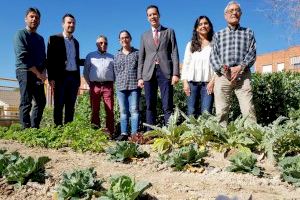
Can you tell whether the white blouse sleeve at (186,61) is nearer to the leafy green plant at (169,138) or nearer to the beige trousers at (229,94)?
the beige trousers at (229,94)

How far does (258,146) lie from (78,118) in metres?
2.40

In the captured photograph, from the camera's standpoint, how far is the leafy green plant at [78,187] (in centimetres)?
315

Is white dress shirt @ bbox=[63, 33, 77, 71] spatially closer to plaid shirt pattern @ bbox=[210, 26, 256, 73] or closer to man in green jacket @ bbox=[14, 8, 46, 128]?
man in green jacket @ bbox=[14, 8, 46, 128]

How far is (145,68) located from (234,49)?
146 centimetres

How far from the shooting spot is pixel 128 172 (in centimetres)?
402

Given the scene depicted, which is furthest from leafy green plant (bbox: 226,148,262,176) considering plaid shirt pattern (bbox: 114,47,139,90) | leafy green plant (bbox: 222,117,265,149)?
plaid shirt pattern (bbox: 114,47,139,90)

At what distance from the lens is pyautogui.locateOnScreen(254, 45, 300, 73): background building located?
46.5 m

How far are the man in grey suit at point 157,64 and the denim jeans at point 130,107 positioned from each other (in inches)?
12.2

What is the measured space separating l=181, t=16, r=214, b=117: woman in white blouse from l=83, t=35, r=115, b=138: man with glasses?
143cm

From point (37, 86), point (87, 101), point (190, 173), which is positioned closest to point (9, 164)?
point (190, 173)

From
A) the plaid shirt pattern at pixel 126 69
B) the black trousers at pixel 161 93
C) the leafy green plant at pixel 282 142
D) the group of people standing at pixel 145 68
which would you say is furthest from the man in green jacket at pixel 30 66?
the leafy green plant at pixel 282 142

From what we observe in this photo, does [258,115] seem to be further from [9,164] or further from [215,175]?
[9,164]

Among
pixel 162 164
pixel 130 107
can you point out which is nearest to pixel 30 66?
pixel 130 107

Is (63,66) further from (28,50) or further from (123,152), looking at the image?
(123,152)
